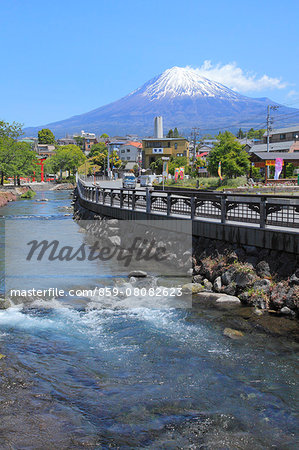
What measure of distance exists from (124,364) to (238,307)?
4.13 m

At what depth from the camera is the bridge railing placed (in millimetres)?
11945

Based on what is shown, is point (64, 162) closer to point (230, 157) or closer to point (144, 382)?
point (230, 157)

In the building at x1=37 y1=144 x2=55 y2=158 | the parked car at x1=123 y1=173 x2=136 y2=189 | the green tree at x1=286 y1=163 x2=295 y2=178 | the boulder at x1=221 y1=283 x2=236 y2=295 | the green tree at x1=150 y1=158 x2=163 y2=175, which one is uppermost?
the building at x1=37 y1=144 x2=55 y2=158

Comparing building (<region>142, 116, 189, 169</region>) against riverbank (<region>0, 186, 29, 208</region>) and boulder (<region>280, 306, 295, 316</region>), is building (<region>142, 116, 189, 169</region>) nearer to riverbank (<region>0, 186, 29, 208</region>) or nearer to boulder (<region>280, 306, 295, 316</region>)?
riverbank (<region>0, 186, 29, 208</region>)

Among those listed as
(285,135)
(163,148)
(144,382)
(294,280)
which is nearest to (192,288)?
(294,280)

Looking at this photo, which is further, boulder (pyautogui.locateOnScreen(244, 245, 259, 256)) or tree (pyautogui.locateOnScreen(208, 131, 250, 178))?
tree (pyautogui.locateOnScreen(208, 131, 250, 178))

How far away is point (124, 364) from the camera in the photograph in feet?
25.8

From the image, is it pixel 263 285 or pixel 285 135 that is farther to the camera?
pixel 285 135

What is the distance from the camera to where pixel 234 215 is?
539 inches

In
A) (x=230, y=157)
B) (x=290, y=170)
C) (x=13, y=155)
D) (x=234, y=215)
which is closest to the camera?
(x=234, y=215)

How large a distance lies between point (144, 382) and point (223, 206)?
781cm

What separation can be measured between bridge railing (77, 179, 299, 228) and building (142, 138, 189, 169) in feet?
288

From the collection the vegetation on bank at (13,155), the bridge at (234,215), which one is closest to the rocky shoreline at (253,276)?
the bridge at (234,215)

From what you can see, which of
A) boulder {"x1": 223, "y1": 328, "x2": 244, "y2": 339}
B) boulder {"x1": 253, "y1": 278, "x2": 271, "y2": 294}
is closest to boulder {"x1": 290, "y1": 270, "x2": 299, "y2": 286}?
boulder {"x1": 253, "y1": 278, "x2": 271, "y2": 294}
